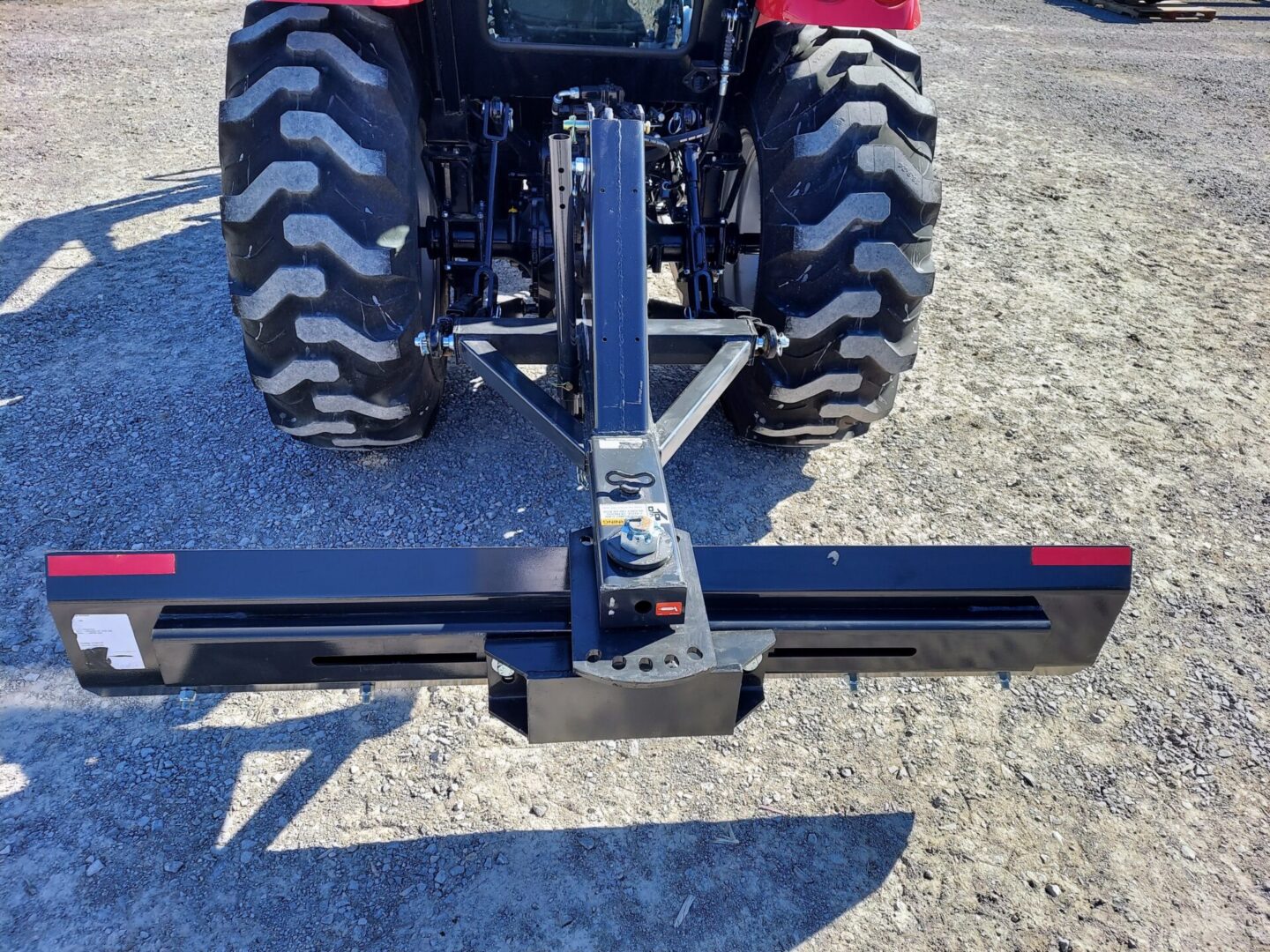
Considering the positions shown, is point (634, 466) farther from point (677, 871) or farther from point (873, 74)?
point (873, 74)

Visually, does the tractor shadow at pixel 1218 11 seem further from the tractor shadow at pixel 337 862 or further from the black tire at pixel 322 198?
the tractor shadow at pixel 337 862

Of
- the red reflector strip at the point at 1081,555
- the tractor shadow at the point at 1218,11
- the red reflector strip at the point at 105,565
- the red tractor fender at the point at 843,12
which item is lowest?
the red reflector strip at the point at 1081,555

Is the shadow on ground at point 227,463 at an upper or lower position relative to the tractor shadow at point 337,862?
upper

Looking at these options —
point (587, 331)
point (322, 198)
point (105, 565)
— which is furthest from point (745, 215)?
point (105, 565)

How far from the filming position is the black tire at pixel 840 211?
9.05ft

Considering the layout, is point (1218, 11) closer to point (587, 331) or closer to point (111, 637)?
point (587, 331)

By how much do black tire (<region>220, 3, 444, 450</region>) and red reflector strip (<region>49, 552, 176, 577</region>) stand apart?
1.14 meters

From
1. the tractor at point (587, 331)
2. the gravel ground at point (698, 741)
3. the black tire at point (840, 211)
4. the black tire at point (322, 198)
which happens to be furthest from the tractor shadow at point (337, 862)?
the black tire at point (840, 211)

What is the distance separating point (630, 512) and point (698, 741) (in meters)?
0.99

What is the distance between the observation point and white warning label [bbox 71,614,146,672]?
176cm

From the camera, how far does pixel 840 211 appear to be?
275 centimetres

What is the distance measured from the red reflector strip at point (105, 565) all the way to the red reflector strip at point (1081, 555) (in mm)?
1738

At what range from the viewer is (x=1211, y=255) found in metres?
5.72

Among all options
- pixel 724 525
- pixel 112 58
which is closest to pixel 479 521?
pixel 724 525
